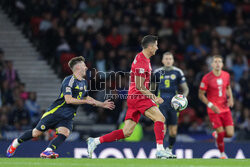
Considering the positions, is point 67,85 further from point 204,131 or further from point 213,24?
point 213,24

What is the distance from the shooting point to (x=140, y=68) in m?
9.80

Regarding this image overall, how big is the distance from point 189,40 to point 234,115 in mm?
3151

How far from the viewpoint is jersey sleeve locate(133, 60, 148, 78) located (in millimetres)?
9781

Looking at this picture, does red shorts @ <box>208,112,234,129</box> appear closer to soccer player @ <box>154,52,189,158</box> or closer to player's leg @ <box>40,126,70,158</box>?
soccer player @ <box>154,52,189,158</box>

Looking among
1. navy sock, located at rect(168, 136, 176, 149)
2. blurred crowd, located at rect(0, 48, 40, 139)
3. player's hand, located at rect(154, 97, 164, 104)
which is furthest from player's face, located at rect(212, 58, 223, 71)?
blurred crowd, located at rect(0, 48, 40, 139)

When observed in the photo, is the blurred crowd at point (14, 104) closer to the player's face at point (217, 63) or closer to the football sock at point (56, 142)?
the football sock at point (56, 142)

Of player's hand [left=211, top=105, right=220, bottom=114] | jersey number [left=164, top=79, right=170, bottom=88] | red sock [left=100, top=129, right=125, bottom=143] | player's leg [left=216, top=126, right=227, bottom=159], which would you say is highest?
jersey number [left=164, top=79, right=170, bottom=88]

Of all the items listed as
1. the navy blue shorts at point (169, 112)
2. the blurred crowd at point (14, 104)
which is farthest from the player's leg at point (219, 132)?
the blurred crowd at point (14, 104)

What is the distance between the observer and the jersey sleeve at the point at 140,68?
978cm

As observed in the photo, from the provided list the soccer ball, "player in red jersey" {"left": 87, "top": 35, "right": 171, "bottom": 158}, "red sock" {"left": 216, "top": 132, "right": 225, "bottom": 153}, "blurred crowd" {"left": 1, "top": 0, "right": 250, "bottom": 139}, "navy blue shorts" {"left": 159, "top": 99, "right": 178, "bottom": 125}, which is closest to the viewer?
"player in red jersey" {"left": 87, "top": 35, "right": 171, "bottom": 158}

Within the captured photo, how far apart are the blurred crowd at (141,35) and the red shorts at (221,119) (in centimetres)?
246

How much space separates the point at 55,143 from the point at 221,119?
421 cm

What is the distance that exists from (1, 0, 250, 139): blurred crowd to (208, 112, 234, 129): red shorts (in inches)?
97.0

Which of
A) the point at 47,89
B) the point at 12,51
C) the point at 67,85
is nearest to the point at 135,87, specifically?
the point at 67,85
